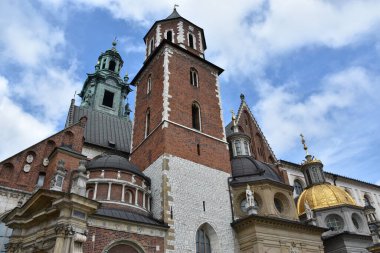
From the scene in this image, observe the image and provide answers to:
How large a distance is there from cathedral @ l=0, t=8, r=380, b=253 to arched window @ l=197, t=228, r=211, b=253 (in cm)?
5

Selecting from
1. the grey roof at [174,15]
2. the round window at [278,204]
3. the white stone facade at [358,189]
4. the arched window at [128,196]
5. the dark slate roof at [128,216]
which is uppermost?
the grey roof at [174,15]

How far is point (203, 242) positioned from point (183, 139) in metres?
5.58

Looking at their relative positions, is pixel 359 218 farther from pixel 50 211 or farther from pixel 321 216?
pixel 50 211

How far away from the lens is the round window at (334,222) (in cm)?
2359

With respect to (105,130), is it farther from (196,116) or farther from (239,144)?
(239,144)

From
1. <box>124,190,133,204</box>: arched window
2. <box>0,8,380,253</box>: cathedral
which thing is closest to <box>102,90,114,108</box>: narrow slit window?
<box>0,8,380,253</box>: cathedral

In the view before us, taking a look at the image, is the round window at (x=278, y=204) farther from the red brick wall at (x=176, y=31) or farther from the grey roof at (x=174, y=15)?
the grey roof at (x=174, y=15)

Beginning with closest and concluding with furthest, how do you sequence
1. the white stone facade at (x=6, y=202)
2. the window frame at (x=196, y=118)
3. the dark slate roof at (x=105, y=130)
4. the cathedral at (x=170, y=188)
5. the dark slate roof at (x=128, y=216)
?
the cathedral at (x=170, y=188)
the dark slate roof at (x=128, y=216)
the white stone facade at (x=6, y=202)
the window frame at (x=196, y=118)
the dark slate roof at (x=105, y=130)

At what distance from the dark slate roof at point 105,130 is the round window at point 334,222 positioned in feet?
50.6

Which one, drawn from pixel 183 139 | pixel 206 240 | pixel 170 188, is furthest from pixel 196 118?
pixel 206 240

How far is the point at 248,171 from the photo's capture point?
20.8 meters

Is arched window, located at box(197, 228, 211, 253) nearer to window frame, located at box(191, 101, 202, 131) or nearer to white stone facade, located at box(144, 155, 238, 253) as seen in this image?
white stone facade, located at box(144, 155, 238, 253)

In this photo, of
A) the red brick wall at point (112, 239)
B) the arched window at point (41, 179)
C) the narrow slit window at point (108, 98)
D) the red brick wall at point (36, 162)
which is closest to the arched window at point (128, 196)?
the red brick wall at point (112, 239)

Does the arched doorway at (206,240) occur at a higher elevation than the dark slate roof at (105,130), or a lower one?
lower
